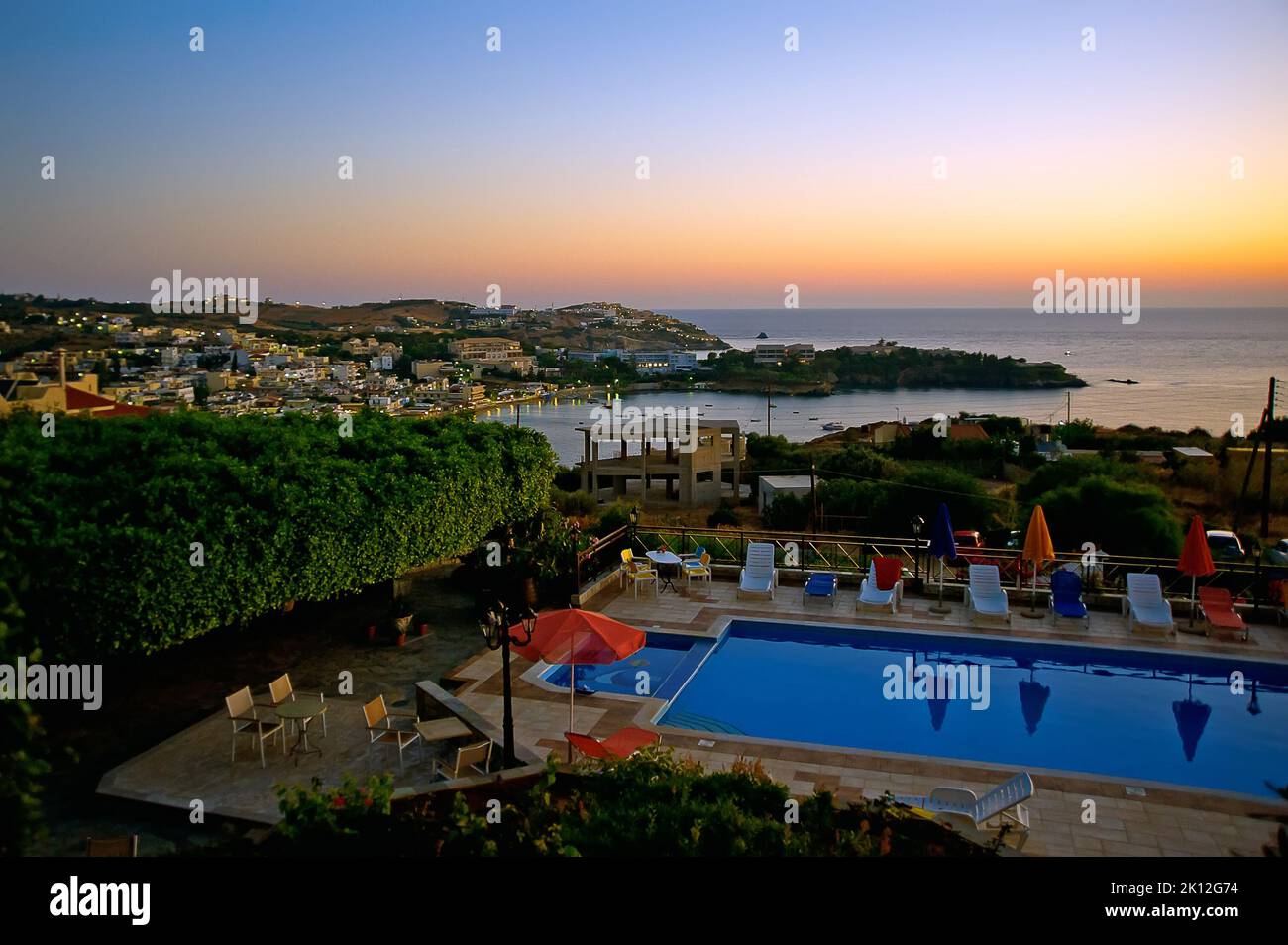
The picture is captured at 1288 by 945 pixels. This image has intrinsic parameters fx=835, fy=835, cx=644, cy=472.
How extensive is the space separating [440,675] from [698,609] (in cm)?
397

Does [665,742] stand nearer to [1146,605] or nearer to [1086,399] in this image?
[1146,605]

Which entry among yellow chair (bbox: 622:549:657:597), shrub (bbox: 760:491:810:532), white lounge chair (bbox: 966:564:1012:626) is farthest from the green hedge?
shrub (bbox: 760:491:810:532)

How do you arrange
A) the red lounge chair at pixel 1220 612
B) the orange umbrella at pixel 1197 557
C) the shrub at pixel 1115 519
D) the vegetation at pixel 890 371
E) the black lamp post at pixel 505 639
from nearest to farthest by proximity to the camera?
the black lamp post at pixel 505 639 → the red lounge chair at pixel 1220 612 → the orange umbrella at pixel 1197 557 → the shrub at pixel 1115 519 → the vegetation at pixel 890 371

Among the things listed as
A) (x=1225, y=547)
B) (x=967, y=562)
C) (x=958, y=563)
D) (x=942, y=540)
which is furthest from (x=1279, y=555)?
(x=942, y=540)

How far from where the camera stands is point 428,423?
13172 millimetres

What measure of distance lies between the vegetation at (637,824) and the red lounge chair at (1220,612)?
7.20 metres

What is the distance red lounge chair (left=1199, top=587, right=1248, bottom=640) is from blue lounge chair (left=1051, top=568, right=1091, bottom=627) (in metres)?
1.36

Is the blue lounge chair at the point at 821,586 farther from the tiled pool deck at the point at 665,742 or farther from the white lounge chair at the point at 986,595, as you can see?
the tiled pool deck at the point at 665,742

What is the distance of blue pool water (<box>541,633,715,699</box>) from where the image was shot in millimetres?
9742

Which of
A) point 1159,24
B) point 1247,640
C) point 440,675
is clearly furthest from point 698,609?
point 1159,24

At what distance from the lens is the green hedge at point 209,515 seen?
7484 millimetres

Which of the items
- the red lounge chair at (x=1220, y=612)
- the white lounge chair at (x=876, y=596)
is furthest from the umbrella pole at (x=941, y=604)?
the red lounge chair at (x=1220, y=612)

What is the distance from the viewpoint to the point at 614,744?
22.9 ft

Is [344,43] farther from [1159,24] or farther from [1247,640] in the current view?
[1247,640]
